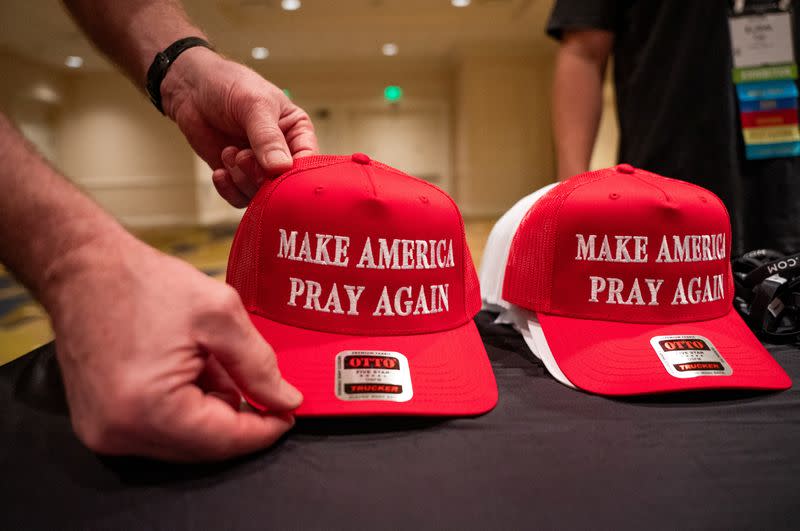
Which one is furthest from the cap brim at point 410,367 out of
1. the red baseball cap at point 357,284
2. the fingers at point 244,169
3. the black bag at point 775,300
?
the black bag at point 775,300

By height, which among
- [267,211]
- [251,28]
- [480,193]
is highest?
[251,28]

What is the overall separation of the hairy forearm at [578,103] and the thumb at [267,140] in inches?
29.2

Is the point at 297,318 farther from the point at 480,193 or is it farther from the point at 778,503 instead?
the point at 480,193

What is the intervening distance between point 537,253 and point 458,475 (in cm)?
39

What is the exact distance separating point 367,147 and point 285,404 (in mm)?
8225

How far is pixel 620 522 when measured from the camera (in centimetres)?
36

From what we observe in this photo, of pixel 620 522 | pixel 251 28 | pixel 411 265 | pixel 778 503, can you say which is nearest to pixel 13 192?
pixel 411 265

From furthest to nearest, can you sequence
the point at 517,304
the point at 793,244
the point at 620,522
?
the point at 793,244
the point at 517,304
the point at 620,522

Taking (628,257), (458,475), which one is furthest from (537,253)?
(458,475)

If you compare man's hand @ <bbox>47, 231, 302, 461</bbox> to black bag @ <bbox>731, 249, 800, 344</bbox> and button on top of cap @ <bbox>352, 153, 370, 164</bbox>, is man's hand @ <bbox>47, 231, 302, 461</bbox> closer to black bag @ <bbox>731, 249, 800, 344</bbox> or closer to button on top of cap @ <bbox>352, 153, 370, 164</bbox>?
button on top of cap @ <bbox>352, 153, 370, 164</bbox>

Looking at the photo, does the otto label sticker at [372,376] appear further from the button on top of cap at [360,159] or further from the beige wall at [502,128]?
the beige wall at [502,128]

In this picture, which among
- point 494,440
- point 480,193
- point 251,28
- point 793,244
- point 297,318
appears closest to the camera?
point 494,440

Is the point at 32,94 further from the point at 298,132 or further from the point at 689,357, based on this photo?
the point at 689,357

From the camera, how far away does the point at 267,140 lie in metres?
0.71
